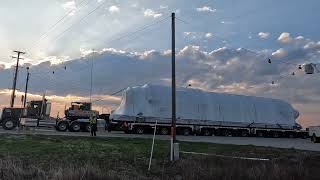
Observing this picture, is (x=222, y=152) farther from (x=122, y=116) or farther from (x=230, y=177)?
(x=122, y=116)

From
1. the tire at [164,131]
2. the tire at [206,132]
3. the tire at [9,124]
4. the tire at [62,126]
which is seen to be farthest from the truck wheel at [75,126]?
the tire at [206,132]

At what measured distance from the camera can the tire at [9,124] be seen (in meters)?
47.7

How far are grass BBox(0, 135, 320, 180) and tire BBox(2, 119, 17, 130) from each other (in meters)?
20.1

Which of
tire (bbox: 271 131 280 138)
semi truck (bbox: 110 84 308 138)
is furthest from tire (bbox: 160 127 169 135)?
tire (bbox: 271 131 280 138)

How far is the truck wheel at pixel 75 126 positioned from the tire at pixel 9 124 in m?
5.80

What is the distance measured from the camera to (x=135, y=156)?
23.5 metres

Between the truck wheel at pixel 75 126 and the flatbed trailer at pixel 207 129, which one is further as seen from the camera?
the truck wheel at pixel 75 126

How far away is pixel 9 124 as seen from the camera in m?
48.0

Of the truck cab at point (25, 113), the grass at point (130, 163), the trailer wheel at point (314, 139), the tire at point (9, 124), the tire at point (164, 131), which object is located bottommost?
the grass at point (130, 163)

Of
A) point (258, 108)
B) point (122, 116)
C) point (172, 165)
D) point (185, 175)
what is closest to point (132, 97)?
point (122, 116)

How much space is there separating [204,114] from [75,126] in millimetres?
12596

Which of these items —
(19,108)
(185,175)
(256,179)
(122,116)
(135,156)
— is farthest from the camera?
(19,108)

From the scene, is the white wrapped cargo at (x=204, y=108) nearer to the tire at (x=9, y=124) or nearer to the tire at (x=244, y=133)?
the tire at (x=244, y=133)

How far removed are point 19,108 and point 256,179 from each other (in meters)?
36.1
